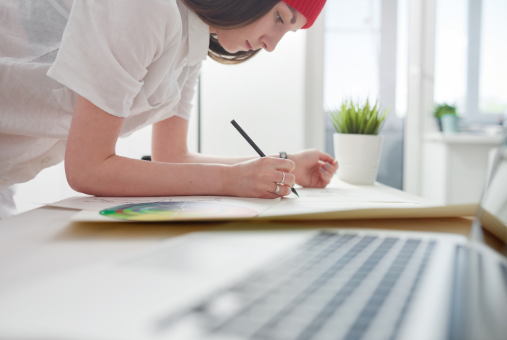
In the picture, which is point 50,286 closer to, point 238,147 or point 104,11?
point 104,11

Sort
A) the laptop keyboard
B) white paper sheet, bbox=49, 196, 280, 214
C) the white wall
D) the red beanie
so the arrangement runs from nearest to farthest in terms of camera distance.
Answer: the laptop keyboard → white paper sheet, bbox=49, 196, 280, 214 → the red beanie → the white wall

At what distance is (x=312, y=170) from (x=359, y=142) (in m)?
0.15

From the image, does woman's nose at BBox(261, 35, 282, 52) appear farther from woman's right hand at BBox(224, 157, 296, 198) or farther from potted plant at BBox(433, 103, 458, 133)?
potted plant at BBox(433, 103, 458, 133)

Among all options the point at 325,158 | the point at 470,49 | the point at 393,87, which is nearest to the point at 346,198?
the point at 325,158

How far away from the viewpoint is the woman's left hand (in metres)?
0.77

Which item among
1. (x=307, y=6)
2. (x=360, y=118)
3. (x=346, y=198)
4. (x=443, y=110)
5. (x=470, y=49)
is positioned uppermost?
(x=470, y=49)

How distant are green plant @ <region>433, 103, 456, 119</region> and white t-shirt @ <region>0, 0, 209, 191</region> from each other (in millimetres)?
1858

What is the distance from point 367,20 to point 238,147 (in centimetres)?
115

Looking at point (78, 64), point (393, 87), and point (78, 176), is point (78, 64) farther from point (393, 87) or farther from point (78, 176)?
point (393, 87)

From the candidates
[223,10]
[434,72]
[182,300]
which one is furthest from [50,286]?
[434,72]

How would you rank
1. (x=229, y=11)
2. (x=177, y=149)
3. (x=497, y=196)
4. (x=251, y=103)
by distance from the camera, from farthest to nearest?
(x=251, y=103) < (x=177, y=149) < (x=229, y=11) < (x=497, y=196)

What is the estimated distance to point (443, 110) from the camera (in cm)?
208

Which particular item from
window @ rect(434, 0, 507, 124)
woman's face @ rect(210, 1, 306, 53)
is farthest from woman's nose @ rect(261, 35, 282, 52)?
window @ rect(434, 0, 507, 124)

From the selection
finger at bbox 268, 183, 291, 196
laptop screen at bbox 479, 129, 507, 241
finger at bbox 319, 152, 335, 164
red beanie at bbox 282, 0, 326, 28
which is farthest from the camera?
finger at bbox 319, 152, 335, 164
